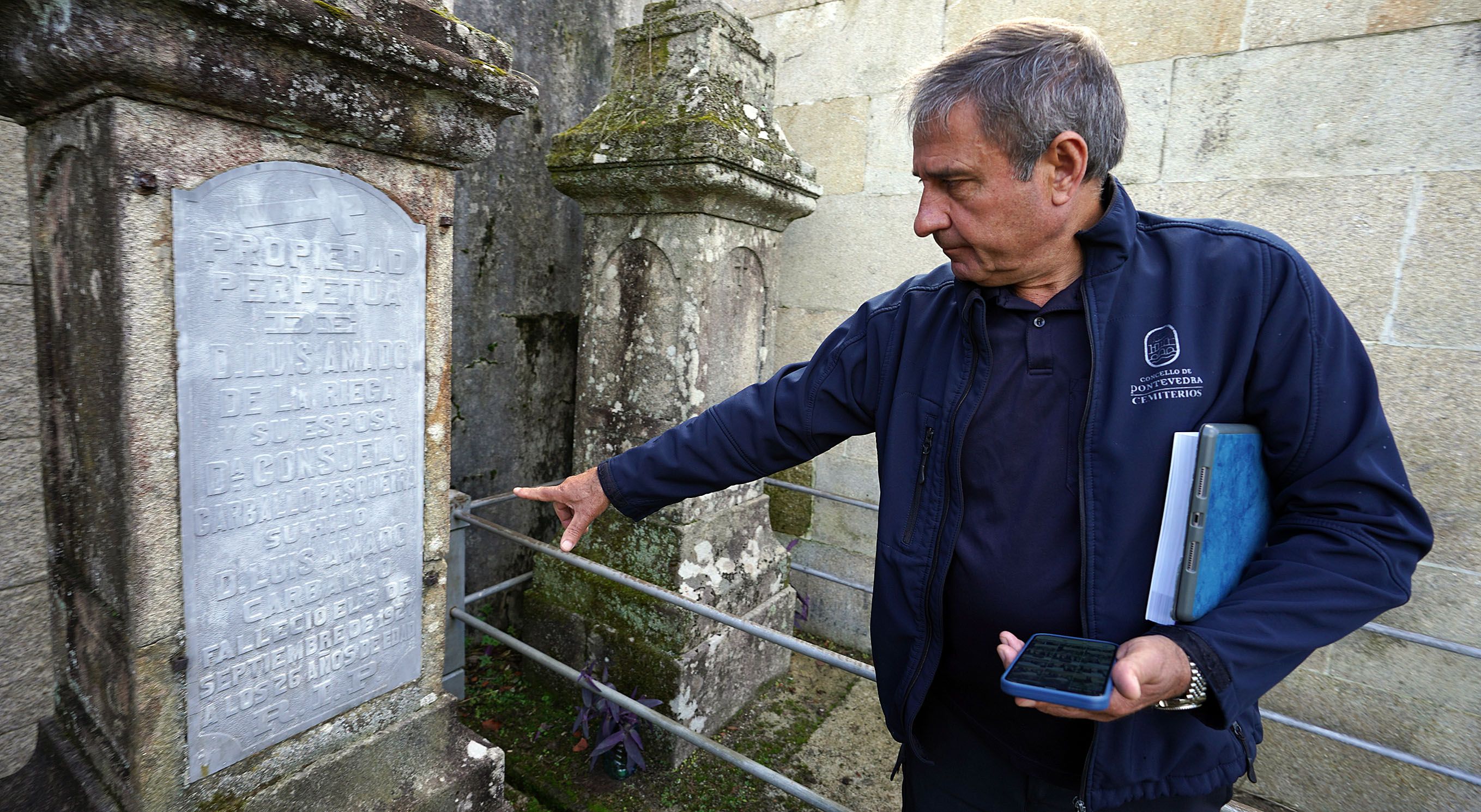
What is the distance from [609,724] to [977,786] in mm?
1580

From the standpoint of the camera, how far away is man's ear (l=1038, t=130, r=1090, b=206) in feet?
3.90

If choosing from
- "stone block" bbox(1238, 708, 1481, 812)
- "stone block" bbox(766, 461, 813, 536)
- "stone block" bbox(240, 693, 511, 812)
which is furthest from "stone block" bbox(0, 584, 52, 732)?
"stone block" bbox(1238, 708, 1481, 812)

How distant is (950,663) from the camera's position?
4.30 feet

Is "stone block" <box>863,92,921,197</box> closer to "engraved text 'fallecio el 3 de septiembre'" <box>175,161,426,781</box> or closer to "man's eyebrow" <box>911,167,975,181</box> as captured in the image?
"man's eyebrow" <box>911,167,975,181</box>

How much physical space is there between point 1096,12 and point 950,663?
9.19ft

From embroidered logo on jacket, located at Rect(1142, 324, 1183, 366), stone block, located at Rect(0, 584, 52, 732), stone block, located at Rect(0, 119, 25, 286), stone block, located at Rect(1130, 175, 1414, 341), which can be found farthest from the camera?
stone block, located at Rect(1130, 175, 1414, 341)

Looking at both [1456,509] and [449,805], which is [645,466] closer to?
[449,805]

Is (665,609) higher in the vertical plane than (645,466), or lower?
lower

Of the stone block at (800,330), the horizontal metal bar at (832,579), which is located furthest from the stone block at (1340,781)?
the stone block at (800,330)

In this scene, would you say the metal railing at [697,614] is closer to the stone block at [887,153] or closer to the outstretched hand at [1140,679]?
the outstretched hand at [1140,679]

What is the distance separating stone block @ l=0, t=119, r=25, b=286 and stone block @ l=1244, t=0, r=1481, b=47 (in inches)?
148

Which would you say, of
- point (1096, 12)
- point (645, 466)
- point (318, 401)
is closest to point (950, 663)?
point (645, 466)

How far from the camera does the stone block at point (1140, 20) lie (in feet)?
8.61

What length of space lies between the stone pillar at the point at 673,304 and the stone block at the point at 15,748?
151cm
